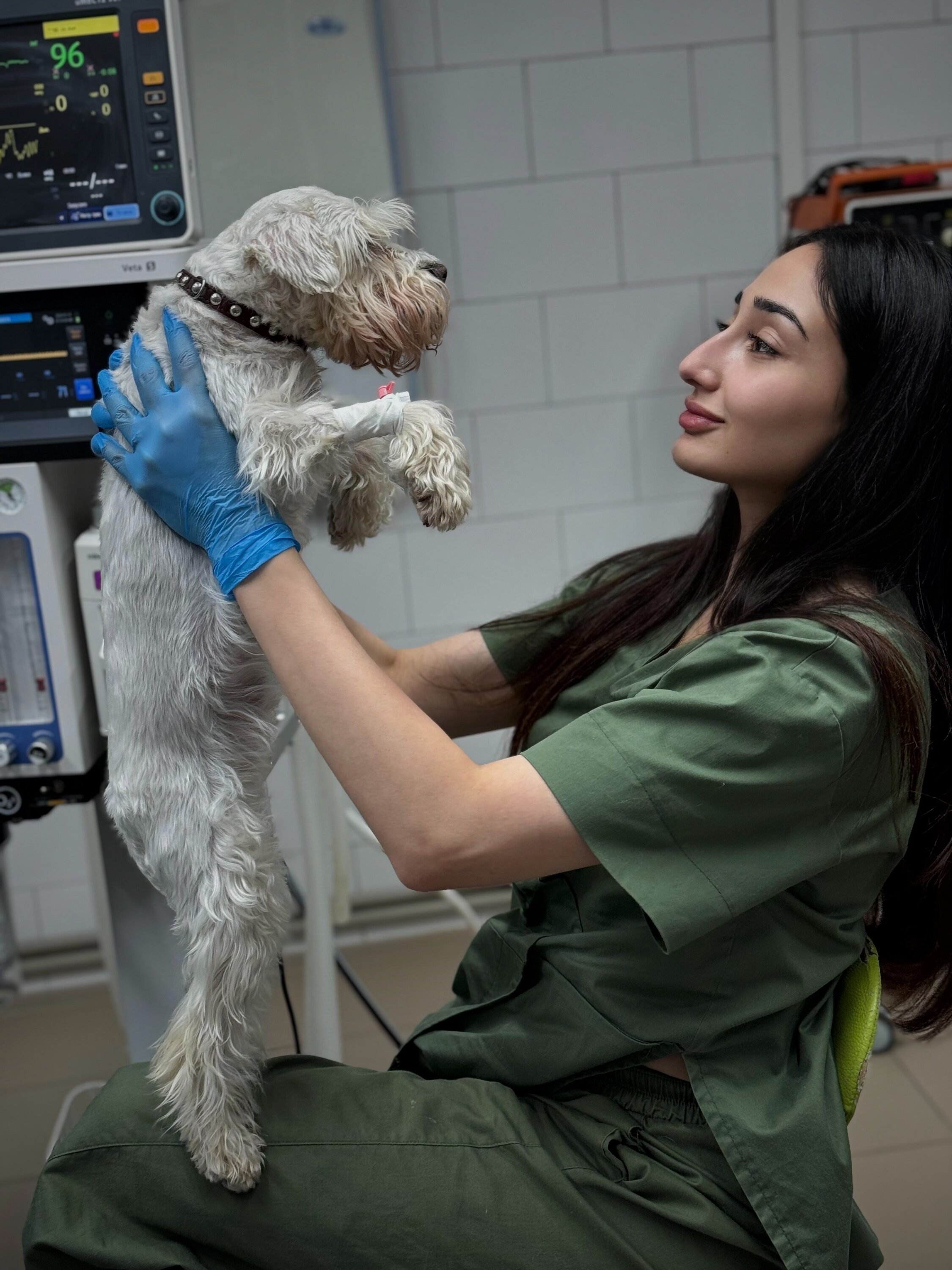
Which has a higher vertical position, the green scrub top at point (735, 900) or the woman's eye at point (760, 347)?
the woman's eye at point (760, 347)

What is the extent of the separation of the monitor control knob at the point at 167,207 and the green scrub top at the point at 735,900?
2.49 ft

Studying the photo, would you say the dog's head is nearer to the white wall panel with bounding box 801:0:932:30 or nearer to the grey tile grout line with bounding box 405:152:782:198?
the grey tile grout line with bounding box 405:152:782:198

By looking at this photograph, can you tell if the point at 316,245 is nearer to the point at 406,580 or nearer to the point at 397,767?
the point at 397,767

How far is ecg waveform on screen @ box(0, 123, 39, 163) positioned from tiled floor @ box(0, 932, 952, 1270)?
1.68 metres

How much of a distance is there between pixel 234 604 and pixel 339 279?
299mm

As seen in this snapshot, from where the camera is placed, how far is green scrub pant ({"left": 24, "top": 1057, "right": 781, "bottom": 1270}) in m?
0.99

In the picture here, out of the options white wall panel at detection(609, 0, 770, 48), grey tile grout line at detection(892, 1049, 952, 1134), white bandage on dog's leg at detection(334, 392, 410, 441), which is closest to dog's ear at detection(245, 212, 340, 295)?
white bandage on dog's leg at detection(334, 392, 410, 441)

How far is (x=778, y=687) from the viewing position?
931mm

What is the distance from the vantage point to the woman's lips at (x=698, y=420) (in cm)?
113

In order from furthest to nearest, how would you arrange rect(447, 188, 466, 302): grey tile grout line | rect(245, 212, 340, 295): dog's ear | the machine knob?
rect(447, 188, 466, 302): grey tile grout line → the machine knob → rect(245, 212, 340, 295): dog's ear

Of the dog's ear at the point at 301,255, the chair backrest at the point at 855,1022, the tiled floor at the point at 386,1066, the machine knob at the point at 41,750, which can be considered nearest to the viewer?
the dog's ear at the point at 301,255

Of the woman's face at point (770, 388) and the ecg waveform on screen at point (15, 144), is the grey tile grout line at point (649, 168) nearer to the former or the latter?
the ecg waveform on screen at point (15, 144)

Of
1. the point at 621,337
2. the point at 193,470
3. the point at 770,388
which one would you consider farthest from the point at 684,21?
the point at 193,470

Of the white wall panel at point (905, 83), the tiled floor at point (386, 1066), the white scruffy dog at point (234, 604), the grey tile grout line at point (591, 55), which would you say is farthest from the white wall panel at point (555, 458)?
the white scruffy dog at point (234, 604)
